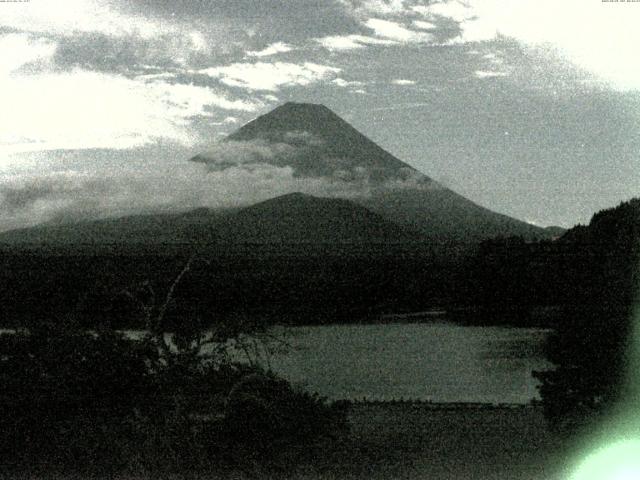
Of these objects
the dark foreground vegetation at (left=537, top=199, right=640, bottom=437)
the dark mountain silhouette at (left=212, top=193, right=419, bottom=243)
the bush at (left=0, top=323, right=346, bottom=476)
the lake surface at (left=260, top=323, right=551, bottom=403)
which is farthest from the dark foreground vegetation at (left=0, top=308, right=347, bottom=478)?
the dark mountain silhouette at (left=212, top=193, right=419, bottom=243)

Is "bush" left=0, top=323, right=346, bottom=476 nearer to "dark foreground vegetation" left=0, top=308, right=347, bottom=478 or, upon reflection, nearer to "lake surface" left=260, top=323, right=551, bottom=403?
"dark foreground vegetation" left=0, top=308, right=347, bottom=478

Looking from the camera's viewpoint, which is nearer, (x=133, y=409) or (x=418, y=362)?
(x=133, y=409)

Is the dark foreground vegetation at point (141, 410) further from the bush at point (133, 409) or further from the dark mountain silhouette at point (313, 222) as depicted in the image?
the dark mountain silhouette at point (313, 222)

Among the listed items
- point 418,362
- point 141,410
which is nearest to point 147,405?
point 141,410

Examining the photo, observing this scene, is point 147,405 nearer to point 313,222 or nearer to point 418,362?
point 418,362

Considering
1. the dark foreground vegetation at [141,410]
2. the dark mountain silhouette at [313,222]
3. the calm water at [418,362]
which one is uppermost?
the dark mountain silhouette at [313,222]

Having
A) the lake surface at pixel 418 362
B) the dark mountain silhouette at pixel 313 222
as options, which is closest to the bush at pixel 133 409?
the lake surface at pixel 418 362

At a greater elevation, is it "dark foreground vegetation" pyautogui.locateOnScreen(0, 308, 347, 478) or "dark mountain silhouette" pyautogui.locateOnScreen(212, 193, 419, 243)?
"dark mountain silhouette" pyautogui.locateOnScreen(212, 193, 419, 243)

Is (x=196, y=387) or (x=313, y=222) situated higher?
(x=313, y=222)

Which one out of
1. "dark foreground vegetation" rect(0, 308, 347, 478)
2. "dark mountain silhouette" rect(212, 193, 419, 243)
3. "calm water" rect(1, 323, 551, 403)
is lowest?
"calm water" rect(1, 323, 551, 403)
